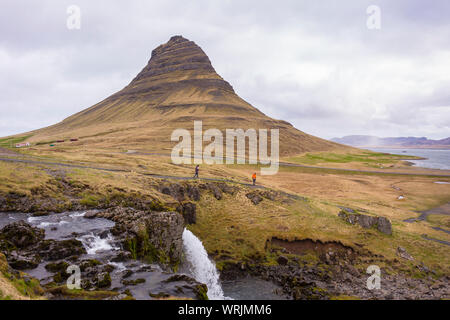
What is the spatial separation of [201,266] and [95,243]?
11235mm

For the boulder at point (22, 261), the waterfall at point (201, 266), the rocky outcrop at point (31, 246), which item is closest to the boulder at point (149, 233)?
the waterfall at point (201, 266)

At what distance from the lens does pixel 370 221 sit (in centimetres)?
3834

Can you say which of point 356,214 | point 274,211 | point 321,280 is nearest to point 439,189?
point 356,214

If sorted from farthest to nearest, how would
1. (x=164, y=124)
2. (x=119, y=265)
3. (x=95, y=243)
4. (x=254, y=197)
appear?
(x=164, y=124)
(x=254, y=197)
(x=95, y=243)
(x=119, y=265)

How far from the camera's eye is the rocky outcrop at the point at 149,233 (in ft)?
71.0

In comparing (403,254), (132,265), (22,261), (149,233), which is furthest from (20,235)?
(403,254)

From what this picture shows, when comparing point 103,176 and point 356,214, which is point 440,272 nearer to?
point 356,214

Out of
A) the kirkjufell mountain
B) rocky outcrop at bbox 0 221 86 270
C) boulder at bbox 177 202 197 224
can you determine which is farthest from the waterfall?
the kirkjufell mountain

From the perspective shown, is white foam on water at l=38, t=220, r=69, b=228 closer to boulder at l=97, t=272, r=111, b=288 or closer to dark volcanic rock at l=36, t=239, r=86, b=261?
dark volcanic rock at l=36, t=239, r=86, b=261

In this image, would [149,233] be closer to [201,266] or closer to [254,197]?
[201,266]

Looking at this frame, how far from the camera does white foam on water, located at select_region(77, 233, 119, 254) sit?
19.9 m

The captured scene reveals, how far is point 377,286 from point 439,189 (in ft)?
217

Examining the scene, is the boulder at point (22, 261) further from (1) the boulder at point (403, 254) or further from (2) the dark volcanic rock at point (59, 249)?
(1) the boulder at point (403, 254)
